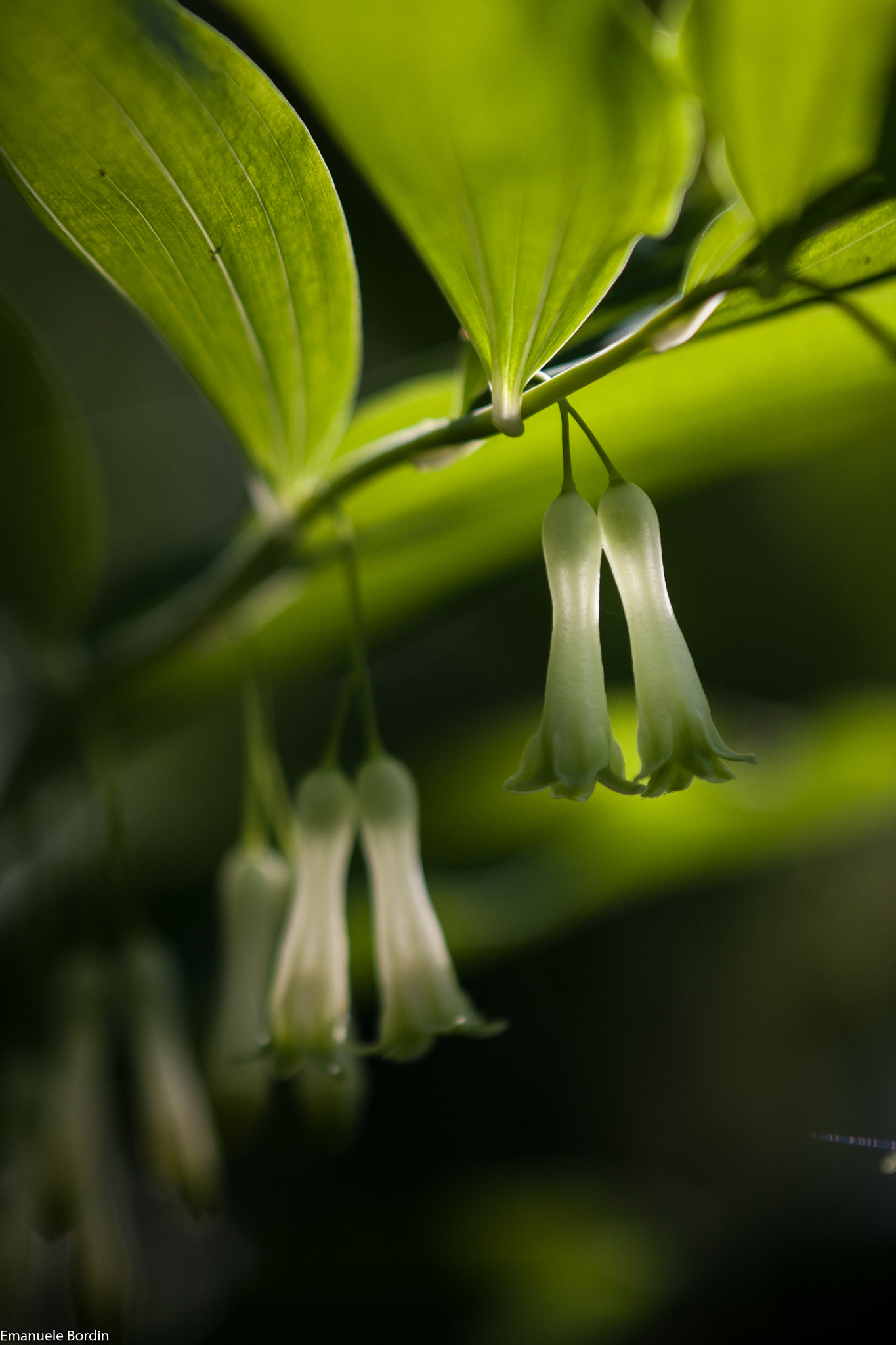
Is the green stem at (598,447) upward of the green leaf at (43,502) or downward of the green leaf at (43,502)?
downward

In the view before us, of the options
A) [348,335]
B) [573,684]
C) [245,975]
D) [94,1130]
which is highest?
[348,335]

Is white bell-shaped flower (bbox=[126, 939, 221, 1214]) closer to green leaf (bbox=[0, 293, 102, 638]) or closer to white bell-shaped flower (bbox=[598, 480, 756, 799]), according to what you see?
green leaf (bbox=[0, 293, 102, 638])

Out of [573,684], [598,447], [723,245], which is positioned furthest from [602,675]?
[723,245]

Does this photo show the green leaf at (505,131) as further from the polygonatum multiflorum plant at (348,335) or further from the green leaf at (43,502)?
the green leaf at (43,502)

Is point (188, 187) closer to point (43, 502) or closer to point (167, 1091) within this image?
point (43, 502)

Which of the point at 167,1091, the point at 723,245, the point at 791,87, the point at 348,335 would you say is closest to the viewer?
the point at 791,87

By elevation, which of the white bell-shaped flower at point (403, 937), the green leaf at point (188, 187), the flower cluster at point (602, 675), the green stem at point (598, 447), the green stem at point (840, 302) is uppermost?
the green leaf at point (188, 187)

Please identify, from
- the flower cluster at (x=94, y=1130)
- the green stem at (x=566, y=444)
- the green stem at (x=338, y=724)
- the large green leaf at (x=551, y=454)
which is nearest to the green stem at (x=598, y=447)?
the green stem at (x=566, y=444)

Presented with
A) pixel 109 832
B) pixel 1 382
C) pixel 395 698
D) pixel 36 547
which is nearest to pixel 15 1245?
pixel 109 832
